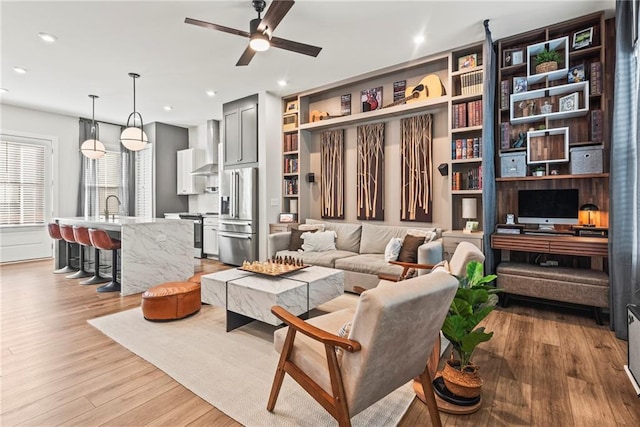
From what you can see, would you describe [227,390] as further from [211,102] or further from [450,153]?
[211,102]

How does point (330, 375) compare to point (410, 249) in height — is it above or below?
below

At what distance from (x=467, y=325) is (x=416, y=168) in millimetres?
3109

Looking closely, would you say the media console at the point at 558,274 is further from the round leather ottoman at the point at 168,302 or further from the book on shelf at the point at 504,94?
the round leather ottoman at the point at 168,302

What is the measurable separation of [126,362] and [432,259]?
2.90 m

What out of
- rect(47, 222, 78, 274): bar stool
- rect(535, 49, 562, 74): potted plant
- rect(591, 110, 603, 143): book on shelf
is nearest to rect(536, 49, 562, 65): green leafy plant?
rect(535, 49, 562, 74): potted plant

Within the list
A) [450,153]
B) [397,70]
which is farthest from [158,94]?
[450,153]

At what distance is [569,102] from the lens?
136 inches

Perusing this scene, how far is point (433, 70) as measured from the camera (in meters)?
4.53

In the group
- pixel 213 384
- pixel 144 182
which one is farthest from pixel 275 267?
pixel 144 182

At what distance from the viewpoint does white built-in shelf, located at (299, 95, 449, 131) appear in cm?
425

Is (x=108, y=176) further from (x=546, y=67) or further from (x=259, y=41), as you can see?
(x=546, y=67)

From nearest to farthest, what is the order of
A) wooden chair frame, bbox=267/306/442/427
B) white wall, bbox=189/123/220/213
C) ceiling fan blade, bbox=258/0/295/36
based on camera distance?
wooden chair frame, bbox=267/306/442/427
ceiling fan blade, bbox=258/0/295/36
white wall, bbox=189/123/220/213

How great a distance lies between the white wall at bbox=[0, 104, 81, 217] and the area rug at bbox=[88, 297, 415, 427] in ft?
15.9

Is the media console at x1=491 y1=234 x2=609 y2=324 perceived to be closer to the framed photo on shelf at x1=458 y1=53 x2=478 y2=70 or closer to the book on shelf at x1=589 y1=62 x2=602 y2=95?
the book on shelf at x1=589 y1=62 x2=602 y2=95
